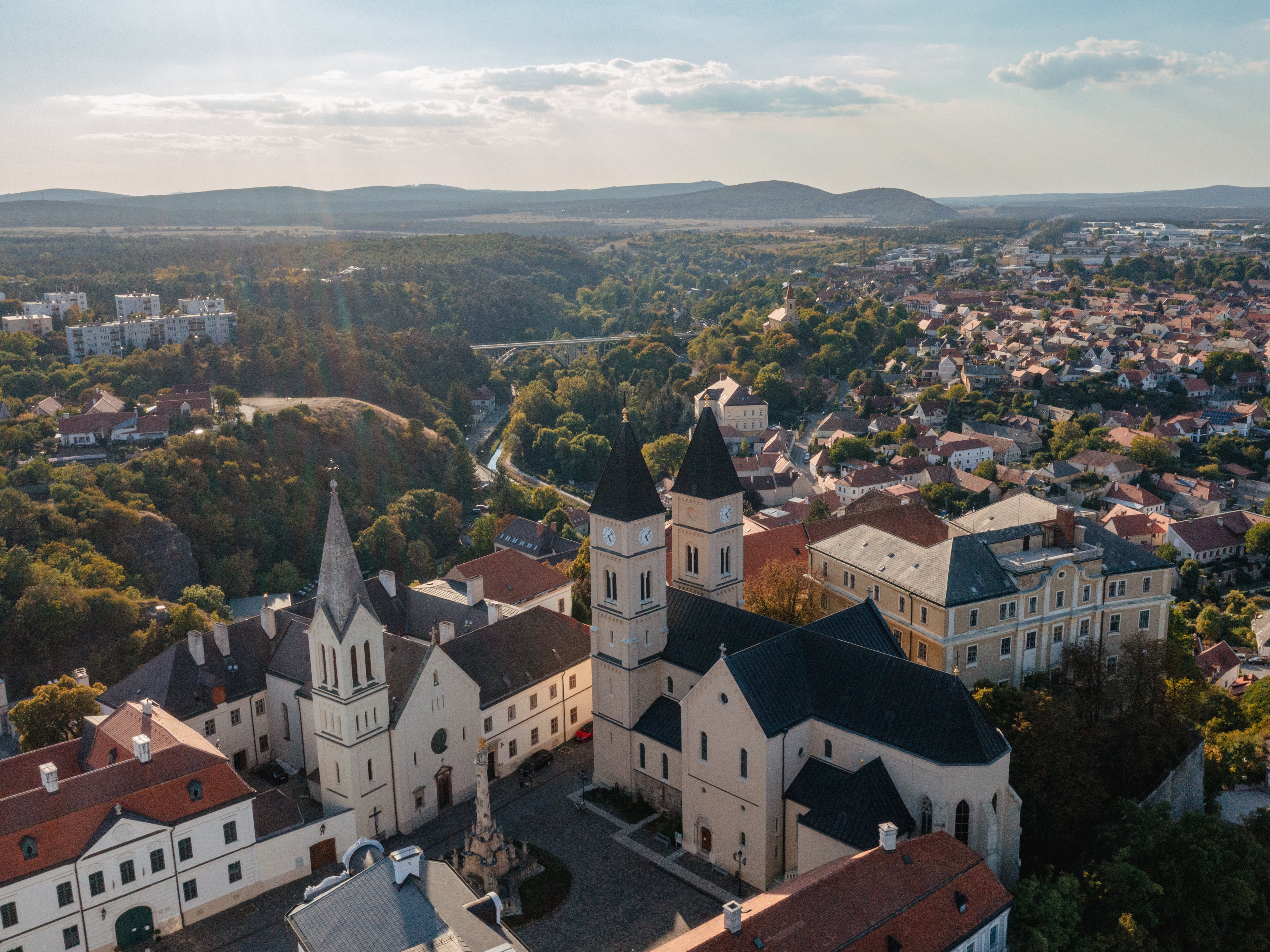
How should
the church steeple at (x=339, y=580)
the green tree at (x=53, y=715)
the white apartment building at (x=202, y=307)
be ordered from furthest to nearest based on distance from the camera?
Result: the white apartment building at (x=202, y=307), the green tree at (x=53, y=715), the church steeple at (x=339, y=580)

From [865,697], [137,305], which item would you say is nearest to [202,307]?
[137,305]

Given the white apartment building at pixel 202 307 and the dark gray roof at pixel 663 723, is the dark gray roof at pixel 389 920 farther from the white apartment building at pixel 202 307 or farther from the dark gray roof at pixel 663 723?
the white apartment building at pixel 202 307

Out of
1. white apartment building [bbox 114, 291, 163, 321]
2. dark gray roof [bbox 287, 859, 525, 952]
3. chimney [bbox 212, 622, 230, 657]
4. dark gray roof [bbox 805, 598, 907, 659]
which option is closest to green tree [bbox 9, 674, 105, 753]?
chimney [bbox 212, 622, 230, 657]

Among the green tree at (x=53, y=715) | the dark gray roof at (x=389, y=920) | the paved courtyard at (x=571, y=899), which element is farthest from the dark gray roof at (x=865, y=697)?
the green tree at (x=53, y=715)

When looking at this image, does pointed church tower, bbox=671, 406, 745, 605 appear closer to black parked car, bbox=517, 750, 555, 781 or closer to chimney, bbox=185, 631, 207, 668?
black parked car, bbox=517, 750, 555, 781

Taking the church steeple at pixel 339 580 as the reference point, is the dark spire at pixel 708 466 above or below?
above

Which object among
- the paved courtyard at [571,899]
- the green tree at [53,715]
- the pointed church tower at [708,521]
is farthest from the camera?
the pointed church tower at [708,521]

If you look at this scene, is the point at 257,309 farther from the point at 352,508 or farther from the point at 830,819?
the point at 830,819

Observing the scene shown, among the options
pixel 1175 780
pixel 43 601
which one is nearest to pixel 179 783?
pixel 43 601
